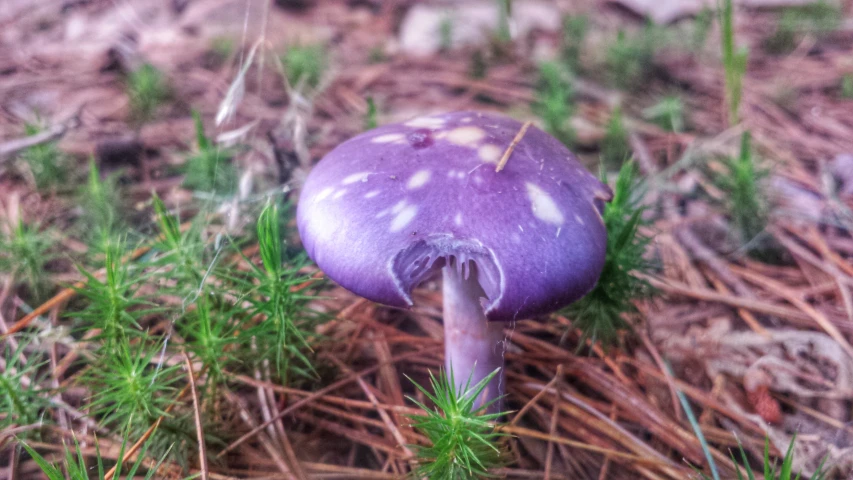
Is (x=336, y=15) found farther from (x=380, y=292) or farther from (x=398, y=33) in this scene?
(x=380, y=292)

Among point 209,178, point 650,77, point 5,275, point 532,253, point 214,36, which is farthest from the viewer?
point 214,36

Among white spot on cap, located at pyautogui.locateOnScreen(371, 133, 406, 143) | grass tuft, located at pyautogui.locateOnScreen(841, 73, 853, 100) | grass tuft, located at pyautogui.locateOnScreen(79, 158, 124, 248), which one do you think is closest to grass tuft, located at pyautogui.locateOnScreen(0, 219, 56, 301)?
grass tuft, located at pyautogui.locateOnScreen(79, 158, 124, 248)

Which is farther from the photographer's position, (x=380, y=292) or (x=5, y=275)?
(x=5, y=275)

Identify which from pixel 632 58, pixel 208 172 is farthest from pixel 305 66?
pixel 632 58

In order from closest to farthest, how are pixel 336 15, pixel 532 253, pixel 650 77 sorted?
pixel 532 253 < pixel 650 77 < pixel 336 15

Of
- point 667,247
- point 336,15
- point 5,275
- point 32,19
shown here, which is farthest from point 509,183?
point 32,19

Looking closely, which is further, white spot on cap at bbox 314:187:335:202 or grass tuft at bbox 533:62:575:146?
grass tuft at bbox 533:62:575:146

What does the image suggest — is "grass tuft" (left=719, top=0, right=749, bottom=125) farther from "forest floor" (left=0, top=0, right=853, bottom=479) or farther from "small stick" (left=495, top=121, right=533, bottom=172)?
"small stick" (left=495, top=121, right=533, bottom=172)
